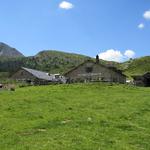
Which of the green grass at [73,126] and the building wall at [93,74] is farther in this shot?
the building wall at [93,74]

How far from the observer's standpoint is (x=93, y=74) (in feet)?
354

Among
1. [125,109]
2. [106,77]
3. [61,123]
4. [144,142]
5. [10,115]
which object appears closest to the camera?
[144,142]

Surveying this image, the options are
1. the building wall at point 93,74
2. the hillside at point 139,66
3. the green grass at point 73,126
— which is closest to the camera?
the green grass at point 73,126

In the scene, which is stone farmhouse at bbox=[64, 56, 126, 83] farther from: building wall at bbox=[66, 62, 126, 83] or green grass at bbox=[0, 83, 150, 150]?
green grass at bbox=[0, 83, 150, 150]

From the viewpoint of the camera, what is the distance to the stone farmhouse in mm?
106688

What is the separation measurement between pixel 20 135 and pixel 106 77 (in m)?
85.0

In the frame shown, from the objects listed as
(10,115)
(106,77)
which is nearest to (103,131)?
(10,115)

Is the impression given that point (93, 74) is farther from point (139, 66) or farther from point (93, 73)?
point (139, 66)

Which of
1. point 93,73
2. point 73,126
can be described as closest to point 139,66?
point 93,73

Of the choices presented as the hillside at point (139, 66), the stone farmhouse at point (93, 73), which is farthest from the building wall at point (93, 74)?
the hillside at point (139, 66)

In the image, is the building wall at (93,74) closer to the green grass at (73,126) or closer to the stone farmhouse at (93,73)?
the stone farmhouse at (93,73)

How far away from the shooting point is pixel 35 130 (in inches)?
943

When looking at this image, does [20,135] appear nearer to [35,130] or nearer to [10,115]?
[35,130]

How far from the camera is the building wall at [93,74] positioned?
106688 mm
